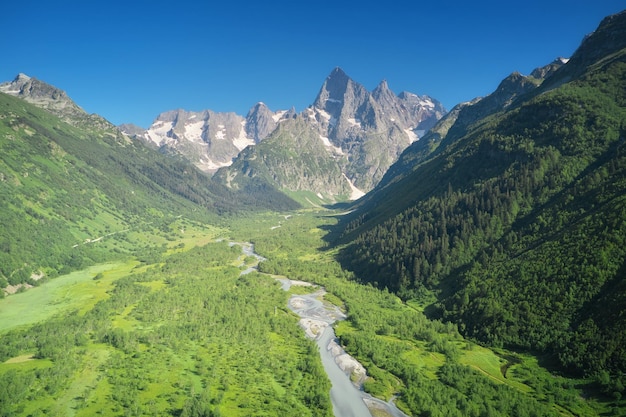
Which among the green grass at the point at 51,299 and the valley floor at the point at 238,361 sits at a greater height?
the green grass at the point at 51,299

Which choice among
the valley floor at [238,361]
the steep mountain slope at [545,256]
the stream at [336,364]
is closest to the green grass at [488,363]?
the valley floor at [238,361]

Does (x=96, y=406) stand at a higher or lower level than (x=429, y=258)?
lower

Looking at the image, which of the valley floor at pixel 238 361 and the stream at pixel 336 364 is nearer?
the valley floor at pixel 238 361

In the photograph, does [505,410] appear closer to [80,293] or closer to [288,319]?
[288,319]

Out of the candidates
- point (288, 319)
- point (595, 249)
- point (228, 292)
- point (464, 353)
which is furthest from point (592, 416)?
point (228, 292)

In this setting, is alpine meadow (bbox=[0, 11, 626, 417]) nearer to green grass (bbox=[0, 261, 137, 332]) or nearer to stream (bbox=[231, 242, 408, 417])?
stream (bbox=[231, 242, 408, 417])

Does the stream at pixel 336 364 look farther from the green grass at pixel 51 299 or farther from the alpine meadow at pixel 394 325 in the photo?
the green grass at pixel 51 299

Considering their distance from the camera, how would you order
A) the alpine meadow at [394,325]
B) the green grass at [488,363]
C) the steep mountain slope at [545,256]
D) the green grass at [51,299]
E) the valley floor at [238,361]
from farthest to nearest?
1. the green grass at [51,299]
2. the steep mountain slope at [545,256]
3. the green grass at [488,363]
4. the alpine meadow at [394,325]
5. the valley floor at [238,361]

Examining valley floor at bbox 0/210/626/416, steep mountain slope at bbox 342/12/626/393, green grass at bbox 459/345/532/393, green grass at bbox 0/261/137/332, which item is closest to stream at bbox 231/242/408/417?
Result: valley floor at bbox 0/210/626/416
